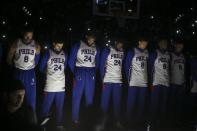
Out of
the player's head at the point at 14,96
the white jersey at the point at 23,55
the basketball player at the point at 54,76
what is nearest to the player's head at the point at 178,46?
the basketball player at the point at 54,76

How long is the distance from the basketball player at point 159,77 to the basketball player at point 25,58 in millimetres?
3371

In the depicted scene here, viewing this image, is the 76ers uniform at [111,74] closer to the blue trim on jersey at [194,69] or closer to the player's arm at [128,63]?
the player's arm at [128,63]

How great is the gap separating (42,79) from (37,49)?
1413 mm

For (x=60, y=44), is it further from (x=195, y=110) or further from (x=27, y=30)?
→ (x=195, y=110)

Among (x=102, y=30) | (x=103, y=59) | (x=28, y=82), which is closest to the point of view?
(x=28, y=82)

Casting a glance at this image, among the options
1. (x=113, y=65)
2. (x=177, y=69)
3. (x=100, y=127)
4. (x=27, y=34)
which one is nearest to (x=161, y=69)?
(x=177, y=69)

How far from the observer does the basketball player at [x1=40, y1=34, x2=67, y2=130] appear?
10.0 meters

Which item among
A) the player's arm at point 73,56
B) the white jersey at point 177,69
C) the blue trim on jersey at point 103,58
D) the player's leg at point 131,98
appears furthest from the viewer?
the white jersey at point 177,69

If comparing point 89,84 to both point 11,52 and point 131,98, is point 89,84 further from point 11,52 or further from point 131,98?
point 11,52

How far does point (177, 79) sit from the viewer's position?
11.2m

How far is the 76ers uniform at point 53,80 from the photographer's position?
1001 centimetres

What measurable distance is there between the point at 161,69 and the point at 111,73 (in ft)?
4.83

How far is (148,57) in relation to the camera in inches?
429

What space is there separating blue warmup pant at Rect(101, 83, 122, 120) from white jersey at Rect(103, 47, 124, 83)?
15 centimetres
